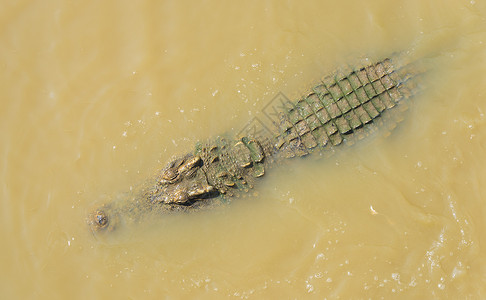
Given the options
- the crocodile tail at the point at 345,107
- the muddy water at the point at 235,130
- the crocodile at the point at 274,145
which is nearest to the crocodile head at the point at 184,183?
the crocodile at the point at 274,145

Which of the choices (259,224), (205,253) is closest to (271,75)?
(259,224)

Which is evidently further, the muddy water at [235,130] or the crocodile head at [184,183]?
the muddy water at [235,130]

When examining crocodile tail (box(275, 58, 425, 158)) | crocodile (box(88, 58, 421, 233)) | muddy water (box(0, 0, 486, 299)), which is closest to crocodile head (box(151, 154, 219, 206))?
crocodile (box(88, 58, 421, 233))

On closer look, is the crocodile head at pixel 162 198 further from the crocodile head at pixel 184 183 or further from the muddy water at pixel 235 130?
the muddy water at pixel 235 130

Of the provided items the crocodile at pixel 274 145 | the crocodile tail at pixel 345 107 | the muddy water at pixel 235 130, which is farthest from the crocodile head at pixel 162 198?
the crocodile tail at pixel 345 107

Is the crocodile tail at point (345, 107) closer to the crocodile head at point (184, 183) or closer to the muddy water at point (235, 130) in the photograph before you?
the muddy water at point (235, 130)

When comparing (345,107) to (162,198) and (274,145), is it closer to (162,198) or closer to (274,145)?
(274,145)

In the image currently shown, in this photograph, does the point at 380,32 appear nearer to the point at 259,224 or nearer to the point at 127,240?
the point at 259,224
